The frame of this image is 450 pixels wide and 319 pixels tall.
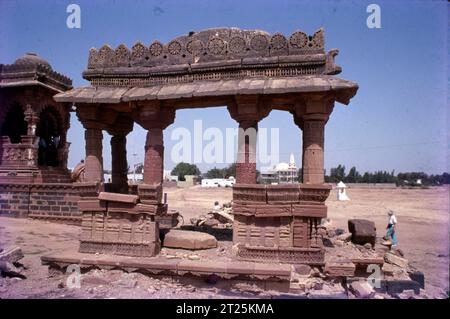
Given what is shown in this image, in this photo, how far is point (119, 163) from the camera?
27.4 ft

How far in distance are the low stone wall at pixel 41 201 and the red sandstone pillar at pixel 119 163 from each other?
5476mm

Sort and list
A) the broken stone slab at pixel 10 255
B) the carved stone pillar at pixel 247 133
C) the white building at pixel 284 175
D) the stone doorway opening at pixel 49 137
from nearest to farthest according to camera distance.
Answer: the carved stone pillar at pixel 247 133
the broken stone slab at pixel 10 255
the stone doorway opening at pixel 49 137
the white building at pixel 284 175

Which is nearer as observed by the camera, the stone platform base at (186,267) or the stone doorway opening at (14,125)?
the stone platform base at (186,267)

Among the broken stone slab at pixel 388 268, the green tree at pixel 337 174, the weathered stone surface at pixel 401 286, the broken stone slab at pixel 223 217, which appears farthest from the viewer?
the green tree at pixel 337 174

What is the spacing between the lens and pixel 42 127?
15.9m

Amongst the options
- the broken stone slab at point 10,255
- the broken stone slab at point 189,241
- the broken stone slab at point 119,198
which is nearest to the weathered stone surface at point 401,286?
the broken stone slab at point 189,241

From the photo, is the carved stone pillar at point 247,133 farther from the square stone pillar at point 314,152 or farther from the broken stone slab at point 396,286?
the broken stone slab at point 396,286

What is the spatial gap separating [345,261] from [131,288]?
377 cm

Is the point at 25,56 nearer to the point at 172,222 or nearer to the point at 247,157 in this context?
the point at 172,222

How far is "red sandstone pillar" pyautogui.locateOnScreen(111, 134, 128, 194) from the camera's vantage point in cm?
819

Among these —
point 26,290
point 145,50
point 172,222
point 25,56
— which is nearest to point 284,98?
point 145,50

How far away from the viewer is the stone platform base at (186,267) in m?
5.35

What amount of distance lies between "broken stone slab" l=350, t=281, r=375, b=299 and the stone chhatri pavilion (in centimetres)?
74

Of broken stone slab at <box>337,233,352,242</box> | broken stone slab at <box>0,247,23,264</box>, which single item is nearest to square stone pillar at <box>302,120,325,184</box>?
broken stone slab at <box>337,233,352,242</box>
